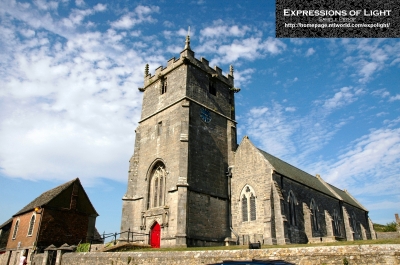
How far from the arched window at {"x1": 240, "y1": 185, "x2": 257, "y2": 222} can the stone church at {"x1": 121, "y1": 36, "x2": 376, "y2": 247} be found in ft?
0.25

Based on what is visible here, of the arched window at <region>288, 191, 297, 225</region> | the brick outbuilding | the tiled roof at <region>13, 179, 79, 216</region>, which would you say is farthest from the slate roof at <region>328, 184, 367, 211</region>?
the tiled roof at <region>13, 179, 79, 216</region>

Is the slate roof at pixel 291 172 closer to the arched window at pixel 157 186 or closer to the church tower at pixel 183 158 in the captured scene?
the church tower at pixel 183 158

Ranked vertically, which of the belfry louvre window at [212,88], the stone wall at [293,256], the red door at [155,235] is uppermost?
the belfry louvre window at [212,88]

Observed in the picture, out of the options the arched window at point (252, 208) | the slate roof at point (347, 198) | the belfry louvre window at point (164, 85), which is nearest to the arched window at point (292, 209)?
the arched window at point (252, 208)

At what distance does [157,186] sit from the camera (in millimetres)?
25516

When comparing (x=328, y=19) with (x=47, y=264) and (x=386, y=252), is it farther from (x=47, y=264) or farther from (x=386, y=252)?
(x=47, y=264)

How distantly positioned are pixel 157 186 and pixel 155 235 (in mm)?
3960

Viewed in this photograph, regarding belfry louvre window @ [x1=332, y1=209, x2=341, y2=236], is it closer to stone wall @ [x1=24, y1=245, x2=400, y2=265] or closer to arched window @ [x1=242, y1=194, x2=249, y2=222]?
arched window @ [x1=242, y1=194, x2=249, y2=222]

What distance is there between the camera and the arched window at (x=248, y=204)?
23.9 metres

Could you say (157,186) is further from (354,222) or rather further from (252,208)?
(354,222)

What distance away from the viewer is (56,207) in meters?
29.8

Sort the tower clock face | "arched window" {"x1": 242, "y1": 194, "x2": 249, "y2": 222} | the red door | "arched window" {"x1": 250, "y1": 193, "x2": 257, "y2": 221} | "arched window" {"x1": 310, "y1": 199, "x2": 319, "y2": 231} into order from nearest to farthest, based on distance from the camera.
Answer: the red door < "arched window" {"x1": 250, "y1": 193, "x2": 257, "y2": 221} < "arched window" {"x1": 242, "y1": 194, "x2": 249, "y2": 222} < the tower clock face < "arched window" {"x1": 310, "y1": 199, "x2": 319, "y2": 231}

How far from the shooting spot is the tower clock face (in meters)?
26.7

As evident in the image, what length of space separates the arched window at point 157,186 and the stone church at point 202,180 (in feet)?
0.27
